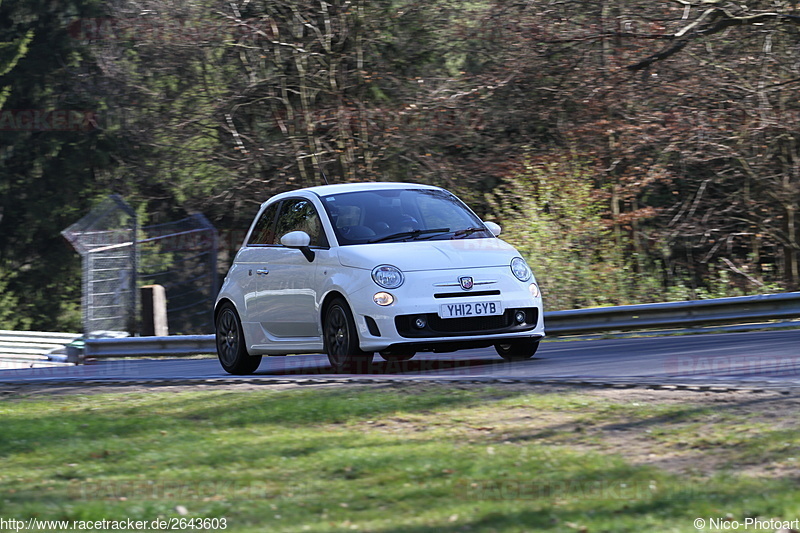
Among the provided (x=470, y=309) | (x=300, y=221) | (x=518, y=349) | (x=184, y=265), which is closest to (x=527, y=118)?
(x=184, y=265)

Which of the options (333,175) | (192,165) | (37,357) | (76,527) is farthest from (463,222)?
(192,165)

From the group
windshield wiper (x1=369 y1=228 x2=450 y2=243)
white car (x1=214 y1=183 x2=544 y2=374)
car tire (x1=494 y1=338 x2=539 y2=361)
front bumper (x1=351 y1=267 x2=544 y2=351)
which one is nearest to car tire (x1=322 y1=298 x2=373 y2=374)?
white car (x1=214 y1=183 x2=544 y2=374)

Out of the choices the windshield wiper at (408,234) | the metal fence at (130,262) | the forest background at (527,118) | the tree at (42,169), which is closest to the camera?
the windshield wiper at (408,234)

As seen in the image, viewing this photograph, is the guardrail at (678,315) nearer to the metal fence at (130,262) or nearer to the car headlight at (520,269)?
the car headlight at (520,269)

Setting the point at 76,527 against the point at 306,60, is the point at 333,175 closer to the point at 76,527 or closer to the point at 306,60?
the point at 306,60

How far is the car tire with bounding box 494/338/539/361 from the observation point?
1190 cm

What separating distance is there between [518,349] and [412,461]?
207 inches

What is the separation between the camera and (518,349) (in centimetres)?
1216

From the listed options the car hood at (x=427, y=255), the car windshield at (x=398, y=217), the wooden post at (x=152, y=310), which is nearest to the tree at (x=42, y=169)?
the wooden post at (x=152, y=310)

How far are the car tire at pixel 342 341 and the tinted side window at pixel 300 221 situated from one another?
2.49ft

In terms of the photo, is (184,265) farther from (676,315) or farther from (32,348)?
(676,315)

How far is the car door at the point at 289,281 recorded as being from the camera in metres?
11.8

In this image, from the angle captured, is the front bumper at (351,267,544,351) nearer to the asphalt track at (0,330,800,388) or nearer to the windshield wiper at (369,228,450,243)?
the asphalt track at (0,330,800,388)

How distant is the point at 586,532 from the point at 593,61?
1958 centimetres
